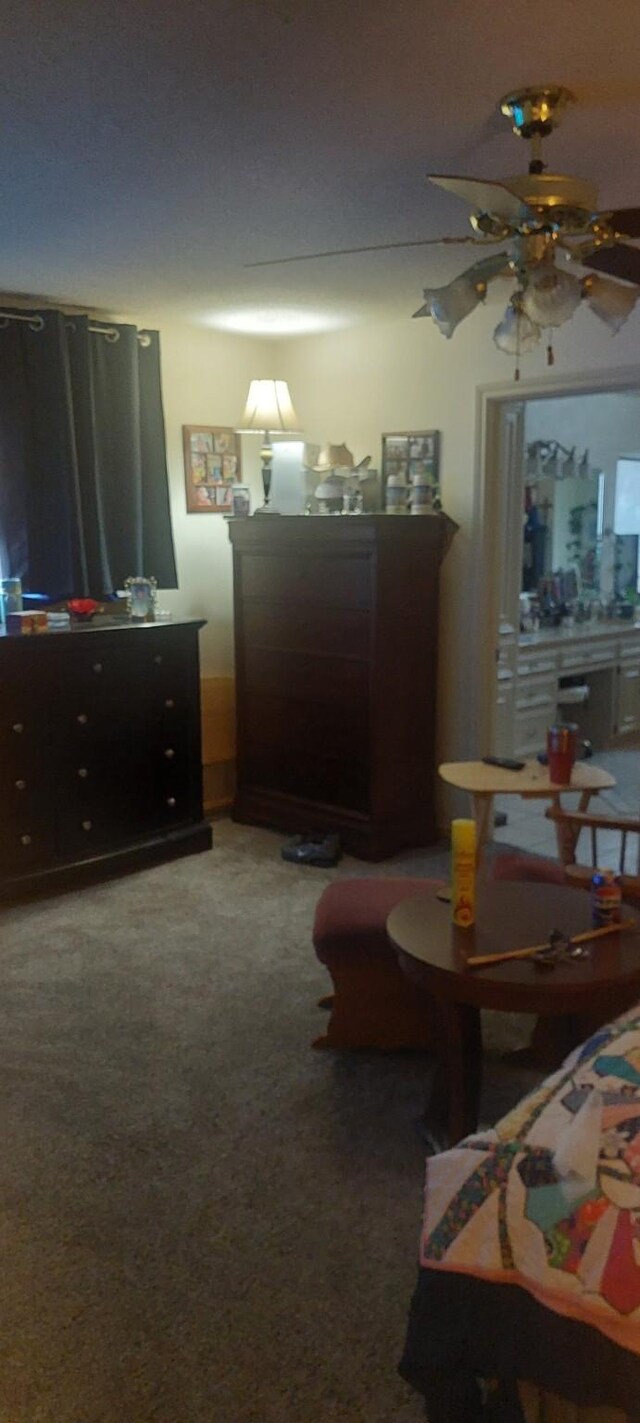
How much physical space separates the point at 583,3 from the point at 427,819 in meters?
3.38

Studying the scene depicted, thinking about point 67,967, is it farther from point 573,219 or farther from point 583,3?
point 583,3

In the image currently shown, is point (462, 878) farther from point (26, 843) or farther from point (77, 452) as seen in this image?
point (77, 452)

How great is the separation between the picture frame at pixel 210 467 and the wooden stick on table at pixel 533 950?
330cm

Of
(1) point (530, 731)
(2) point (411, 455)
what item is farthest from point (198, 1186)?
(1) point (530, 731)

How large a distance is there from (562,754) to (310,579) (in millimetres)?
1634

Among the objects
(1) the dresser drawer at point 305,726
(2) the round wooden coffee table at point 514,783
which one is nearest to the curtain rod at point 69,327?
(1) the dresser drawer at point 305,726

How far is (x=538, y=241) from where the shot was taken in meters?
2.05

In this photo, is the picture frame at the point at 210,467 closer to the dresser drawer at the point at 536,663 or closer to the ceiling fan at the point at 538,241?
the dresser drawer at the point at 536,663

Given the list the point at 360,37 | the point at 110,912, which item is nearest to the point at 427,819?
the point at 110,912

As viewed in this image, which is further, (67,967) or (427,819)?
(427,819)

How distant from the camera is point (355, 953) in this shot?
8.83ft

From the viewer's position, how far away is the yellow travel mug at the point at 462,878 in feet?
7.51

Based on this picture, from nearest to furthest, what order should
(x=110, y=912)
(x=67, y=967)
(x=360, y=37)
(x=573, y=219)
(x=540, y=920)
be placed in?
(x=360, y=37), (x=573, y=219), (x=540, y=920), (x=67, y=967), (x=110, y=912)

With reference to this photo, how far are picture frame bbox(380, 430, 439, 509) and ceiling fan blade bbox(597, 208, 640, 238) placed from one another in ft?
7.92
